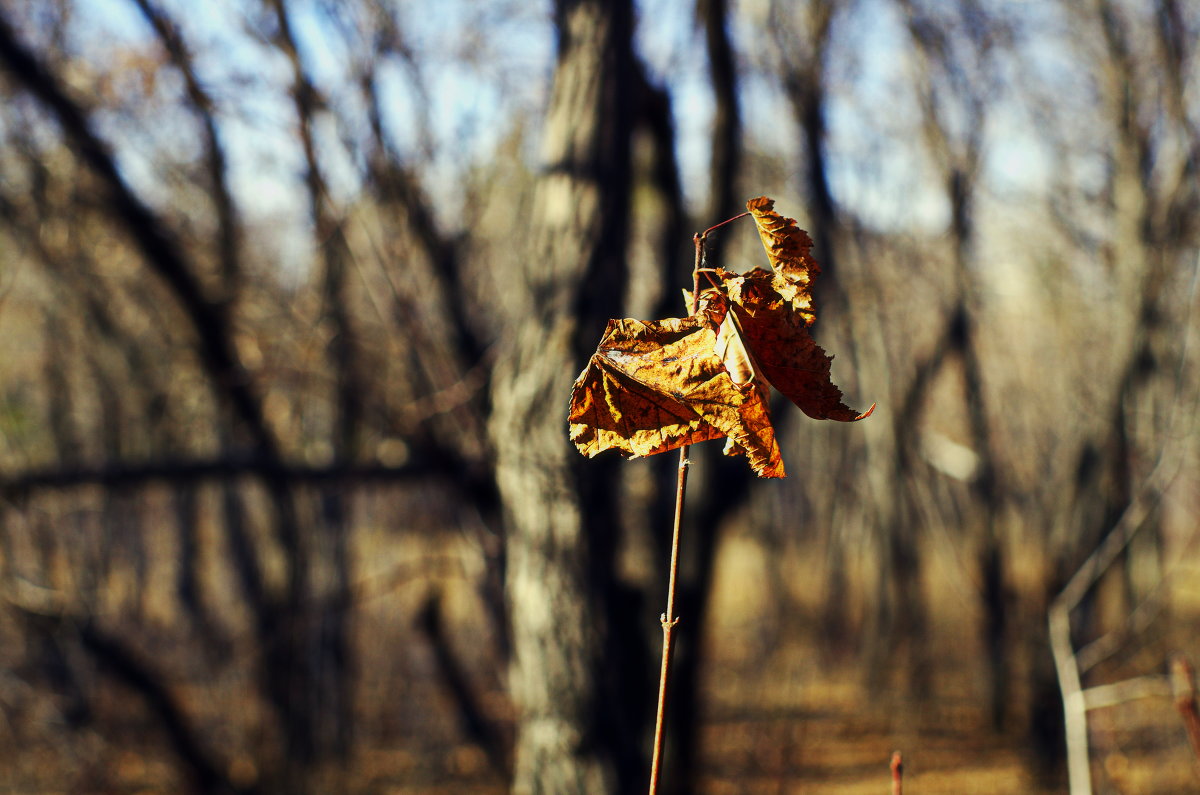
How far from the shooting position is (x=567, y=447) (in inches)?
131

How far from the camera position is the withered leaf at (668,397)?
3.39 feet

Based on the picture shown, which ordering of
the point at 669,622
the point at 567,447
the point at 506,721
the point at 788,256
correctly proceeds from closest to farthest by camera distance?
the point at 669,622 → the point at 788,256 → the point at 567,447 → the point at 506,721

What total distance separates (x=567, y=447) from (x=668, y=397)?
2304 mm

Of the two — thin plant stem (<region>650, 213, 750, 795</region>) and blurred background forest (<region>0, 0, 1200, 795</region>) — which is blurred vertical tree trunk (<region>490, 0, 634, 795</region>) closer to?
blurred background forest (<region>0, 0, 1200, 795</region>)

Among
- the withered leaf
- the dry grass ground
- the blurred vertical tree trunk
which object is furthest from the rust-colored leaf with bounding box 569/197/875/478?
the dry grass ground

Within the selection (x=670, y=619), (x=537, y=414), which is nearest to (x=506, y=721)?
(x=537, y=414)

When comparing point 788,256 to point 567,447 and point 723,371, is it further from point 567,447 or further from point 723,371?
point 567,447

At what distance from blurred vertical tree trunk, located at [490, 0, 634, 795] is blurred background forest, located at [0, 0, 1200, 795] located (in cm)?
1

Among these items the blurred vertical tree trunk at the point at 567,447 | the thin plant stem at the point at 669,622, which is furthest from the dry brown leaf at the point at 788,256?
the blurred vertical tree trunk at the point at 567,447

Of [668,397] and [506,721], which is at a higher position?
[668,397]

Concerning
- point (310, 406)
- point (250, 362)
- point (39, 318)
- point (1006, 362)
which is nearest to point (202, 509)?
point (39, 318)

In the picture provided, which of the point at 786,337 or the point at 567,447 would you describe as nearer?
the point at 786,337

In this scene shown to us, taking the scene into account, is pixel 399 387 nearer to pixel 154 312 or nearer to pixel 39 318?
pixel 154 312

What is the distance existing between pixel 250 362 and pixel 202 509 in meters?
8.97
